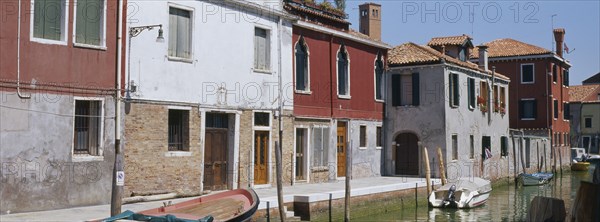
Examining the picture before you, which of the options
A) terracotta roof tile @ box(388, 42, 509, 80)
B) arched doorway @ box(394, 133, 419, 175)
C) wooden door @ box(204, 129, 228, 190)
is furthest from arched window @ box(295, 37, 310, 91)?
arched doorway @ box(394, 133, 419, 175)

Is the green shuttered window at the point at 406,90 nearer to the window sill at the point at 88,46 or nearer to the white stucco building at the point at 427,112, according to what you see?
the white stucco building at the point at 427,112

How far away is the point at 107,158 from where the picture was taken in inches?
522

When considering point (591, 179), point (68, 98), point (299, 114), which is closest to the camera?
point (591, 179)

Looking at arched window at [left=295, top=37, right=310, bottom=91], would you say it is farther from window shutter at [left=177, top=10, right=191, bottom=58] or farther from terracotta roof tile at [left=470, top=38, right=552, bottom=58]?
terracotta roof tile at [left=470, top=38, right=552, bottom=58]

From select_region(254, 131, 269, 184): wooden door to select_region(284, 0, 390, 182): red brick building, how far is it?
1721mm

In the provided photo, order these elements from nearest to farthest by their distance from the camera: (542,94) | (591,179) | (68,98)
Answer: (591,179) → (68,98) → (542,94)

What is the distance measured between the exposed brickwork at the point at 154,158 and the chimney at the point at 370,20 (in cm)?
1366

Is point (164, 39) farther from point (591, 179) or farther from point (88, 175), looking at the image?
point (591, 179)

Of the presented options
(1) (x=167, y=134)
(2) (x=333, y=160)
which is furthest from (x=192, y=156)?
(2) (x=333, y=160)

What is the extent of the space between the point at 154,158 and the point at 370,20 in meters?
16.1

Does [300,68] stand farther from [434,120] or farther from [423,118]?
[434,120]

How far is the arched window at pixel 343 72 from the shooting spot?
837 inches

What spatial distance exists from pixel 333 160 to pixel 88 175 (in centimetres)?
924

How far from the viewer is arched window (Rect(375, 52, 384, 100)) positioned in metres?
23.5
